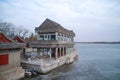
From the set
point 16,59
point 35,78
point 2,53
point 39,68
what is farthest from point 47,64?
point 2,53

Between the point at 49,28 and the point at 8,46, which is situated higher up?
the point at 49,28

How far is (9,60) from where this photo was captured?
39.0 feet

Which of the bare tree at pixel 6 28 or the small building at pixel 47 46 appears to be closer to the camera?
the small building at pixel 47 46

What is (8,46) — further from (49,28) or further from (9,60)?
(49,28)

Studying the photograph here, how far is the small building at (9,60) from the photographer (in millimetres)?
11016

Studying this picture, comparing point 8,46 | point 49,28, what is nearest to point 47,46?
point 49,28

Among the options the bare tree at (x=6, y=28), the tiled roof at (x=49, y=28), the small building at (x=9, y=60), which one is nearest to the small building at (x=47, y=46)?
the tiled roof at (x=49, y=28)

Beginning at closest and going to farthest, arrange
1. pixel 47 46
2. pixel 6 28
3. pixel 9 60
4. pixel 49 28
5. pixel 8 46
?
pixel 8 46 < pixel 9 60 < pixel 47 46 < pixel 49 28 < pixel 6 28

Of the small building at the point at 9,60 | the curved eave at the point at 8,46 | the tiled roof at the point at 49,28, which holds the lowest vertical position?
the small building at the point at 9,60

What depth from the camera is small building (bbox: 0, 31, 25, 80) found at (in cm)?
1102

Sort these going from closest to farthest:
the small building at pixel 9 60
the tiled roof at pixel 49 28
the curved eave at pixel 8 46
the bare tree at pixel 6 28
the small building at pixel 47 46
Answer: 1. the curved eave at pixel 8 46
2. the small building at pixel 9 60
3. the small building at pixel 47 46
4. the tiled roof at pixel 49 28
5. the bare tree at pixel 6 28

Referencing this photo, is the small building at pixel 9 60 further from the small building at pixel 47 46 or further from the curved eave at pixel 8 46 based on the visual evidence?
the small building at pixel 47 46

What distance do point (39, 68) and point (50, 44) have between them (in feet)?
12.9

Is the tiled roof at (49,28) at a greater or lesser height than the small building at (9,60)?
greater
